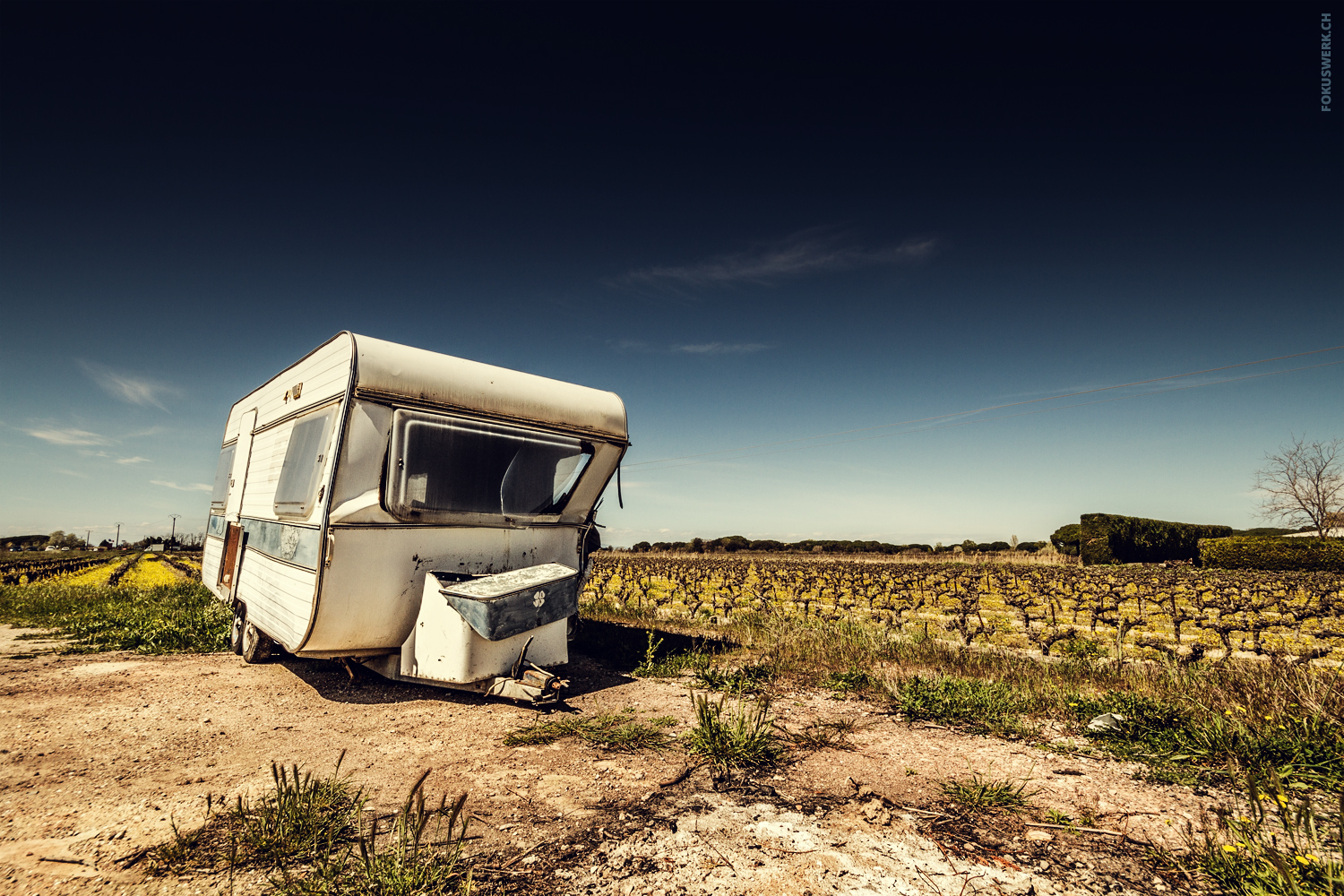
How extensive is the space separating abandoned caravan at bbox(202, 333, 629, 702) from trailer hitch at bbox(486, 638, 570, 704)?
1 centimetres

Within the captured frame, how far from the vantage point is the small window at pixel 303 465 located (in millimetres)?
5289

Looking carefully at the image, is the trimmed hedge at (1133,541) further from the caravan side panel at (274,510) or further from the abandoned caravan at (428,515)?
the caravan side panel at (274,510)

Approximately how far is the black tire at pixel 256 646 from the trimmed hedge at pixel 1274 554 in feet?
127

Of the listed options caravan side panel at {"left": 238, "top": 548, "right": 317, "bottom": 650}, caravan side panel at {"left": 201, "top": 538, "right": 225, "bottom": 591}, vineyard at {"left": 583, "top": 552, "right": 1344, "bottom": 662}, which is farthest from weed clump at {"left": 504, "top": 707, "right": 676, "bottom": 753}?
caravan side panel at {"left": 201, "top": 538, "right": 225, "bottom": 591}

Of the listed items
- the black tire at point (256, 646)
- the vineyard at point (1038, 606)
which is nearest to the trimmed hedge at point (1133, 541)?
the vineyard at point (1038, 606)

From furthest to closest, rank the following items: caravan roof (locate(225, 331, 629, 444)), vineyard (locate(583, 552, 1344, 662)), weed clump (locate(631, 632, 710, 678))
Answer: vineyard (locate(583, 552, 1344, 662))
weed clump (locate(631, 632, 710, 678))
caravan roof (locate(225, 331, 629, 444))

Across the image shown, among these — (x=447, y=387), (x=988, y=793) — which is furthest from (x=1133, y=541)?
(x=447, y=387)

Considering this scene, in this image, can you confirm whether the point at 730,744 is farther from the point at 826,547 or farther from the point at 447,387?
the point at 826,547

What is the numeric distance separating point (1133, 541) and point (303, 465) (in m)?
42.6

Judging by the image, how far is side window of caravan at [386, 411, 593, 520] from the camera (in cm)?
532

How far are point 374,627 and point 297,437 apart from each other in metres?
2.22

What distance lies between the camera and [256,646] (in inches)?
271

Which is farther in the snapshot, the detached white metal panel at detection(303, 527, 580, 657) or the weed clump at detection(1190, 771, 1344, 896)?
the detached white metal panel at detection(303, 527, 580, 657)

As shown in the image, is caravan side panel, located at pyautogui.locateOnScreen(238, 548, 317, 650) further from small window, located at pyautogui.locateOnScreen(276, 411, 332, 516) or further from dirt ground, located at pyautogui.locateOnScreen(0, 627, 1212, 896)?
dirt ground, located at pyautogui.locateOnScreen(0, 627, 1212, 896)
